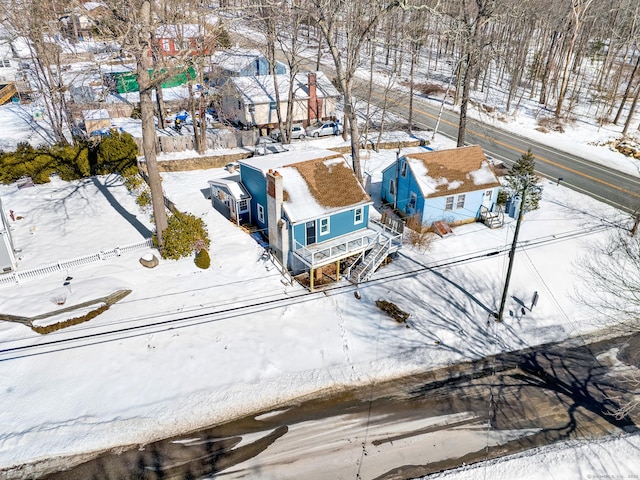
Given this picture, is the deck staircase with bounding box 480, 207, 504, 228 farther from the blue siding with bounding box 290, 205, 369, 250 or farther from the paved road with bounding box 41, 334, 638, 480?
the paved road with bounding box 41, 334, 638, 480

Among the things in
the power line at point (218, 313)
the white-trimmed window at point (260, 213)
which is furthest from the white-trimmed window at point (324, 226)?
the white-trimmed window at point (260, 213)

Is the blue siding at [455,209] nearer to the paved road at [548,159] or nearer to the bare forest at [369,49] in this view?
the bare forest at [369,49]

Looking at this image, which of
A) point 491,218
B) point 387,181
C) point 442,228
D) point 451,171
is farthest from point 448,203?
point 387,181

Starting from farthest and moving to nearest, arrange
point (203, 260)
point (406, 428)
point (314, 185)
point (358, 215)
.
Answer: point (358, 215), point (314, 185), point (203, 260), point (406, 428)

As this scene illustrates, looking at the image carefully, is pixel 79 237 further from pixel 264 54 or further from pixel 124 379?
pixel 264 54

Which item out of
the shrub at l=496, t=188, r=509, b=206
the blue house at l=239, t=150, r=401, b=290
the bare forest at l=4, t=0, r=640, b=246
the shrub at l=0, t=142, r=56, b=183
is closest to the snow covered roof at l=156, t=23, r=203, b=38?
the bare forest at l=4, t=0, r=640, b=246

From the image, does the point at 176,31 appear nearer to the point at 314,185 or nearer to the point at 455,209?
the point at 314,185
